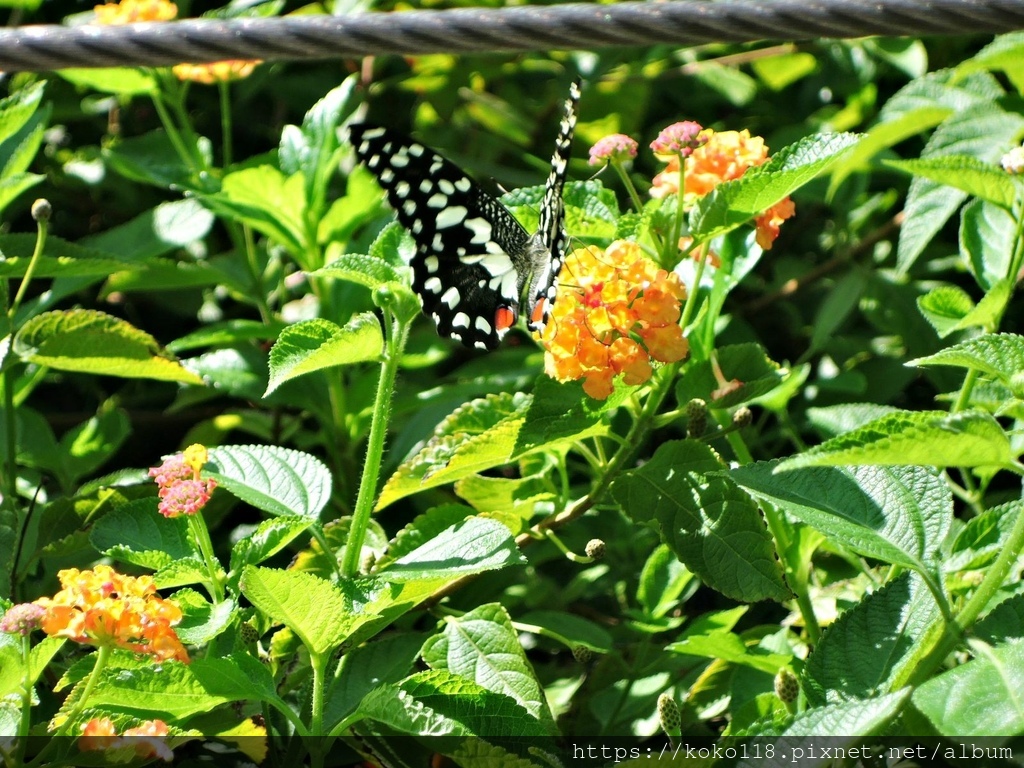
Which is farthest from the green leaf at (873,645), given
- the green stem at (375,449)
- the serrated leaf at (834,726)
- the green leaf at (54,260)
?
the green leaf at (54,260)

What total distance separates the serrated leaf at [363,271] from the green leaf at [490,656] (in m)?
0.45

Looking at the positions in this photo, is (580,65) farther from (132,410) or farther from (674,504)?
(674,504)

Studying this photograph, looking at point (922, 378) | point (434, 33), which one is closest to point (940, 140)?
point (922, 378)

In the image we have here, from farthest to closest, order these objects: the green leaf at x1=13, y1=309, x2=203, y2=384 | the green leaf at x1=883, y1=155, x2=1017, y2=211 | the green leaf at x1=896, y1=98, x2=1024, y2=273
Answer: the green leaf at x1=896, y1=98, x2=1024, y2=273 < the green leaf at x1=13, y1=309, x2=203, y2=384 < the green leaf at x1=883, y1=155, x2=1017, y2=211

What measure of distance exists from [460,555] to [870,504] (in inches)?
18.9

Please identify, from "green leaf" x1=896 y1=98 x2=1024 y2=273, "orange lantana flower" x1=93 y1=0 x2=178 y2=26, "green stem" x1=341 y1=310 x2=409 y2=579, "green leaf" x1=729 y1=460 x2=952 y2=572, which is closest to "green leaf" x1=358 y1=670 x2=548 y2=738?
"green stem" x1=341 y1=310 x2=409 y2=579

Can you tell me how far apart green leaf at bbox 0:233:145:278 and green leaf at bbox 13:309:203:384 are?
0.23ft

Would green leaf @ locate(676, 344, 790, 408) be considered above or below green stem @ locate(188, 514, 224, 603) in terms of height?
above

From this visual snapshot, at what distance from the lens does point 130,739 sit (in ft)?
4.10

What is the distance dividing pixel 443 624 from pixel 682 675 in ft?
1.33

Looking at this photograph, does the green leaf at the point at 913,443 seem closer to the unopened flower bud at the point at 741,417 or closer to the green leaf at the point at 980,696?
the green leaf at the point at 980,696

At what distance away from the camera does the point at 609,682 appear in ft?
5.78

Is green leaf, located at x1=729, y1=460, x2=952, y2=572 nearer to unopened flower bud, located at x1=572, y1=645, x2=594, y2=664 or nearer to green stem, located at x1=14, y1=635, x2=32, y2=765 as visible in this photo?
unopened flower bud, located at x1=572, y1=645, x2=594, y2=664

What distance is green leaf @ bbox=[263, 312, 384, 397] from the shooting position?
131 cm
